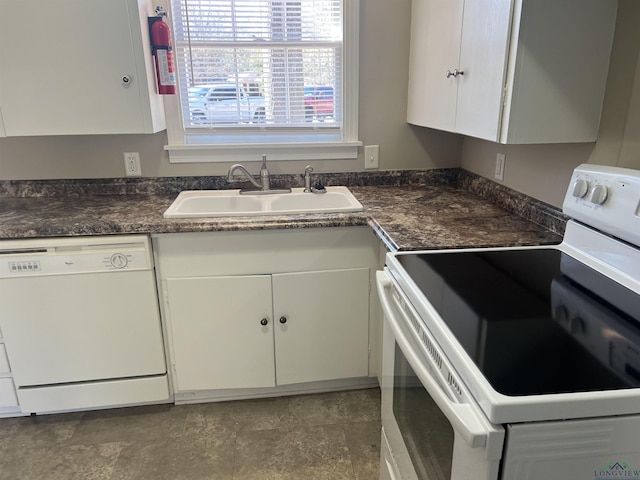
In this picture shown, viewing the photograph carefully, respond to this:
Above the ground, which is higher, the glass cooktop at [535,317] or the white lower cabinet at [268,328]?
the glass cooktop at [535,317]

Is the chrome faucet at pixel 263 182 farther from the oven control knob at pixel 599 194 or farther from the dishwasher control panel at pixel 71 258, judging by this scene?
the oven control knob at pixel 599 194

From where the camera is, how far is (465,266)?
1.23m

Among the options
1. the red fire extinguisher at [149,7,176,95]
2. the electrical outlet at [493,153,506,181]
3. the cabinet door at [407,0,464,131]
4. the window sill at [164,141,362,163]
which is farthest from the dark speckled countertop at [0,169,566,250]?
the red fire extinguisher at [149,7,176,95]

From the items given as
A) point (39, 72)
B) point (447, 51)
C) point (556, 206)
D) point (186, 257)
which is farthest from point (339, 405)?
point (39, 72)

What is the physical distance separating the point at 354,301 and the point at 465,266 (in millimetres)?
780

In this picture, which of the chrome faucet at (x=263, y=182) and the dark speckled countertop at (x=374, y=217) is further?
the chrome faucet at (x=263, y=182)

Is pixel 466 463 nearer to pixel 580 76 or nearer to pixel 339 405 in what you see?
pixel 580 76

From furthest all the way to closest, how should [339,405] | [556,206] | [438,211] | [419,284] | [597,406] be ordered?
1. [339,405]
2. [438,211]
3. [556,206]
4. [419,284]
5. [597,406]

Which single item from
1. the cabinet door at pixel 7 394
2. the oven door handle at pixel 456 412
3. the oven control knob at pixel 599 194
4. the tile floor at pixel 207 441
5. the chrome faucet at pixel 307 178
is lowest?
the tile floor at pixel 207 441

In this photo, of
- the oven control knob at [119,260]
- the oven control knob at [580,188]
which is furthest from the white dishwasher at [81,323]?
the oven control knob at [580,188]

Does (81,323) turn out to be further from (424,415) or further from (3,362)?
(424,415)

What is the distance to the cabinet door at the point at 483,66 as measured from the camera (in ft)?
4.42

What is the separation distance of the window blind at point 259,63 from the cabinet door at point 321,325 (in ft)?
2.81

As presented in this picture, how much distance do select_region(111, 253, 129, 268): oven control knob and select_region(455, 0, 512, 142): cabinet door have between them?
4.54 feet
